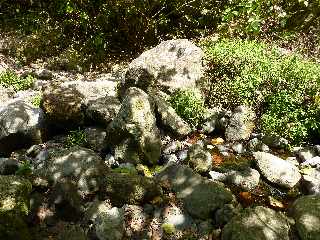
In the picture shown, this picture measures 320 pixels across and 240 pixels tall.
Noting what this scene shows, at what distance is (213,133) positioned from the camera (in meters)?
8.59

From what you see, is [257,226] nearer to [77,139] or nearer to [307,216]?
[307,216]

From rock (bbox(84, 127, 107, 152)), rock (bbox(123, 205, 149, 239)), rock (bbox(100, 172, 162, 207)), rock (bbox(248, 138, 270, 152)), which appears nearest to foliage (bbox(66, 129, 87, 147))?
rock (bbox(84, 127, 107, 152))

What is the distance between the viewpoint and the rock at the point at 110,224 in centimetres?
575

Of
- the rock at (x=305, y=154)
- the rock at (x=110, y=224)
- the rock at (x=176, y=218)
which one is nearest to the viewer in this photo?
the rock at (x=110, y=224)

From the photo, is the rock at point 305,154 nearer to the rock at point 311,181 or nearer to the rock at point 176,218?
the rock at point 311,181

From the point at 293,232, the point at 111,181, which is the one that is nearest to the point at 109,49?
the point at 111,181

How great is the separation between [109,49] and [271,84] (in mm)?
5372

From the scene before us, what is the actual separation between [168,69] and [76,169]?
3.40 meters

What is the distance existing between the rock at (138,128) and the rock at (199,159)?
0.58 m

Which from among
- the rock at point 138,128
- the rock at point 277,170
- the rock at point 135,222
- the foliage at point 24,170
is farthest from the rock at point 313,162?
the foliage at point 24,170

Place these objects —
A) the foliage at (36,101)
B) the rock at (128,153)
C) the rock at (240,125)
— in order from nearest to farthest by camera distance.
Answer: the rock at (128,153), the rock at (240,125), the foliage at (36,101)

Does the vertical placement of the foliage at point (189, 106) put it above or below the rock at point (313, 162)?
below

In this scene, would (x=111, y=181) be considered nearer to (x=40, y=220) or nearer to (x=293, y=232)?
(x=40, y=220)

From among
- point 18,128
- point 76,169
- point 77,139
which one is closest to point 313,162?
point 76,169
